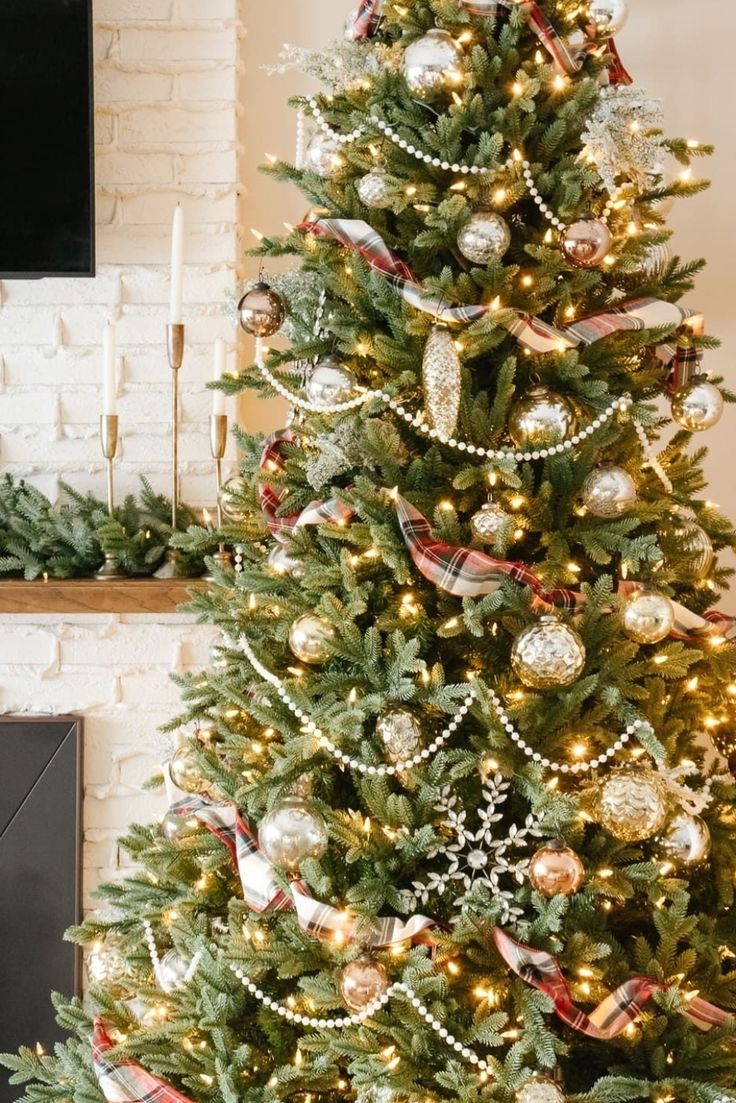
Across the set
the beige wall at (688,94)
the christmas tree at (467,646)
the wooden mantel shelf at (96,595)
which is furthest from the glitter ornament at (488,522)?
the beige wall at (688,94)

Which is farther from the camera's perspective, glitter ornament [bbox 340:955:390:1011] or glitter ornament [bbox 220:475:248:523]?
glitter ornament [bbox 220:475:248:523]

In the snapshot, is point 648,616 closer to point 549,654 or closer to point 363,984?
point 549,654

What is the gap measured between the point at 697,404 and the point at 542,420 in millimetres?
233

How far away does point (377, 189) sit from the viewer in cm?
113

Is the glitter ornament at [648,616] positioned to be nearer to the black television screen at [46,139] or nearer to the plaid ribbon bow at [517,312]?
the plaid ribbon bow at [517,312]

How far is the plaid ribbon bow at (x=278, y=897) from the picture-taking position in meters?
1.07

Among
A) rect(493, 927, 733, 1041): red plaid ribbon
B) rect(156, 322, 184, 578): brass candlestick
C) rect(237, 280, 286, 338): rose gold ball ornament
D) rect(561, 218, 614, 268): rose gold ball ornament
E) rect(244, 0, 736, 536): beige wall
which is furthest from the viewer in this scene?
rect(244, 0, 736, 536): beige wall

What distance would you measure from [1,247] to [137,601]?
25.7 inches

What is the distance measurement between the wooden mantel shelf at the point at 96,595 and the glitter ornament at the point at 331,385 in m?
0.57

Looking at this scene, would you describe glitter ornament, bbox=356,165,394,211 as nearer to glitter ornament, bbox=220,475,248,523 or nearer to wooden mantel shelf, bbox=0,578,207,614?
glitter ornament, bbox=220,475,248,523

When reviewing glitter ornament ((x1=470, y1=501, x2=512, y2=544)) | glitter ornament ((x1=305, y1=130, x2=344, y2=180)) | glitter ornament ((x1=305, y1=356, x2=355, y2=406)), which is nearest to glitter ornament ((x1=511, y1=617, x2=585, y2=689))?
glitter ornament ((x1=470, y1=501, x2=512, y2=544))

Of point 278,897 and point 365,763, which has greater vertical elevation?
point 365,763

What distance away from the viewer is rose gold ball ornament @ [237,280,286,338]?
4.08 ft

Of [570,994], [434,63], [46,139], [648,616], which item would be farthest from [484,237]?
[46,139]
